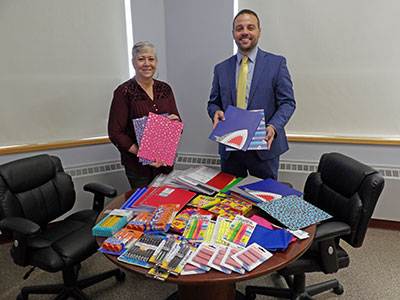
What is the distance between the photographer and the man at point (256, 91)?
1991 mm

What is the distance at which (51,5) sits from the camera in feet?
8.49

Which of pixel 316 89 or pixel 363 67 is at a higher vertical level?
pixel 363 67

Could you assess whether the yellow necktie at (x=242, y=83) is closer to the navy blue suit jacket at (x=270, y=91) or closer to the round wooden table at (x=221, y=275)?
the navy blue suit jacket at (x=270, y=91)

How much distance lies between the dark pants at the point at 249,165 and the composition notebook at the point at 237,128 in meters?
0.31

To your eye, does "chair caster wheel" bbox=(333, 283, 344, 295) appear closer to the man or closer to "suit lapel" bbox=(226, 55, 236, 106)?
the man

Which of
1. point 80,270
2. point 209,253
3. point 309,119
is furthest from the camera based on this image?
point 309,119

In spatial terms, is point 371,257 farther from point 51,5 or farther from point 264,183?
point 51,5

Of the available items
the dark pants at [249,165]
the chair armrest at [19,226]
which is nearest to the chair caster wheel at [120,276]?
the chair armrest at [19,226]

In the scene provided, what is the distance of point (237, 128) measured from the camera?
1866 mm

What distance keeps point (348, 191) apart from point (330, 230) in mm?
310

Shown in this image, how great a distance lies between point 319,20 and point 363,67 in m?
0.53

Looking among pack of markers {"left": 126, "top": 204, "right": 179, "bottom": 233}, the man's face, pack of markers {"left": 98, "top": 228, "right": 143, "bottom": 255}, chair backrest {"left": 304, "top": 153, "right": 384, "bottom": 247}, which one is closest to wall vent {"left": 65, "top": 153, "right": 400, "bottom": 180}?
chair backrest {"left": 304, "top": 153, "right": 384, "bottom": 247}

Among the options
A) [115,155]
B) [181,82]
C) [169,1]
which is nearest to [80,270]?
[115,155]

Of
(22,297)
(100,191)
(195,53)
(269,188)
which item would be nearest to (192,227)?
(269,188)
